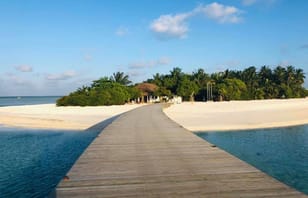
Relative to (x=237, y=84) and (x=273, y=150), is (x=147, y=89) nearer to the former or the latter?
(x=237, y=84)

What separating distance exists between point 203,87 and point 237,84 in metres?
7.78

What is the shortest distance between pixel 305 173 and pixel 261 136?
9.32 meters

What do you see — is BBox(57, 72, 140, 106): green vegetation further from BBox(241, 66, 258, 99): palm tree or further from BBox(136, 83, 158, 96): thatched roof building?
BBox(241, 66, 258, 99): palm tree

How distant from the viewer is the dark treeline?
72.5 m

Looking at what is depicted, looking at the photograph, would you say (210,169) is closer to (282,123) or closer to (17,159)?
(17,159)

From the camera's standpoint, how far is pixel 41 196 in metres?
8.92

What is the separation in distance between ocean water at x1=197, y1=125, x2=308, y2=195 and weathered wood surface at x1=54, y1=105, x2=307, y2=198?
9.75 ft

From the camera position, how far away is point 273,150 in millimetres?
15586

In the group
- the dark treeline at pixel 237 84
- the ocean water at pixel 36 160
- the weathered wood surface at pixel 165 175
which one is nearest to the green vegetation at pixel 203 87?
the dark treeline at pixel 237 84

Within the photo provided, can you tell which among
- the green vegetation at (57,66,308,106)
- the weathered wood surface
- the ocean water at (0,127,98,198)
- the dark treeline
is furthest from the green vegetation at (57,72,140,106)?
the weathered wood surface

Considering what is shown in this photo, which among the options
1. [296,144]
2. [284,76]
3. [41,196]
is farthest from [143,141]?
[284,76]

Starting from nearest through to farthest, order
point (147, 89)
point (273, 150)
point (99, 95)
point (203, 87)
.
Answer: point (273, 150) → point (99, 95) → point (147, 89) → point (203, 87)

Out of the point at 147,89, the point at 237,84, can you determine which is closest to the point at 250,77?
the point at 237,84

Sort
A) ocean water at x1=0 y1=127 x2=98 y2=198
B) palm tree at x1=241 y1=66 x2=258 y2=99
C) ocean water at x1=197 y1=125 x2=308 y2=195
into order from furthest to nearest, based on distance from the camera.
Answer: palm tree at x1=241 y1=66 x2=258 y2=99 → ocean water at x1=197 y1=125 x2=308 y2=195 → ocean water at x1=0 y1=127 x2=98 y2=198
